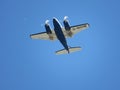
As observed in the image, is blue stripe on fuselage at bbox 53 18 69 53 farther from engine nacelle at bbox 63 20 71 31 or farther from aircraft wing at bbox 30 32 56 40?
aircraft wing at bbox 30 32 56 40

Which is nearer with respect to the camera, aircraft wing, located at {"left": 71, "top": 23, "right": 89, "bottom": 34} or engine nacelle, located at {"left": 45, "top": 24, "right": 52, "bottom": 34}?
engine nacelle, located at {"left": 45, "top": 24, "right": 52, "bottom": 34}

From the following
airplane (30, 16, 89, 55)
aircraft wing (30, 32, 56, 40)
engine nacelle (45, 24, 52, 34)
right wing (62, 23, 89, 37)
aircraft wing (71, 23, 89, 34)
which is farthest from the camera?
aircraft wing (30, 32, 56, 40)

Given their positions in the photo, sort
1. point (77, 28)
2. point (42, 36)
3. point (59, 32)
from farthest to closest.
A: point (42, 36), point (77, 28), point (59, 32)

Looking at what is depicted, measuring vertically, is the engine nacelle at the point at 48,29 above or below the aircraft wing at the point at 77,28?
above

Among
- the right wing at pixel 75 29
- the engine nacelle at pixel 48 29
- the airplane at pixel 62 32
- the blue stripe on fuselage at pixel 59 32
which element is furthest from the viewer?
the right wing at pixel 75 29

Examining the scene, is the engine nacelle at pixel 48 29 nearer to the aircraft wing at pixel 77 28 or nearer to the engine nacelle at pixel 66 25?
the engine nacelle at pixel 66 25

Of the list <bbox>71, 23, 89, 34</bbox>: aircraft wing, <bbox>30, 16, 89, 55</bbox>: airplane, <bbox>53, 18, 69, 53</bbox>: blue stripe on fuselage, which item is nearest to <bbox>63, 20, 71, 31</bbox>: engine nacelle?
<bbox>30, 16, 89, 55</bbox>: airplane

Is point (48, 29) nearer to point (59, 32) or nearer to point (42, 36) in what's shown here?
point (59, 32)

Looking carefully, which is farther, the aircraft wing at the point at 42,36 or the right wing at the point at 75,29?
the aircraft wing at the point at 42,36

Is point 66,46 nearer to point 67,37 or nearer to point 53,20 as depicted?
point 67,37

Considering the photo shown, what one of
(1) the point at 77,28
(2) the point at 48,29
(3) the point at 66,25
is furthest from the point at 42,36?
(1) the point at 77,28

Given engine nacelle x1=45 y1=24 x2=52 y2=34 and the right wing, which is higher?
engine nacelle x1=45 y1=24 x2=52 y2=34

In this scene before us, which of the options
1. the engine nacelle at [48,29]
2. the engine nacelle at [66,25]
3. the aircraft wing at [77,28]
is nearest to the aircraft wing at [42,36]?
the engine nacelle at [48,29]

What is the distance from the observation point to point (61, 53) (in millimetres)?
73125
